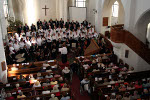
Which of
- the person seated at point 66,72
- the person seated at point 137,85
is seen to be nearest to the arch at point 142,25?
the person seated at point 137,85

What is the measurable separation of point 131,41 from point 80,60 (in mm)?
4291

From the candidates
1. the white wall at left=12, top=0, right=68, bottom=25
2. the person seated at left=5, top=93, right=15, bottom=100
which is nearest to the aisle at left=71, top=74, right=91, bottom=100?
the person seated at left=5, top=93, right=15, bottom=100

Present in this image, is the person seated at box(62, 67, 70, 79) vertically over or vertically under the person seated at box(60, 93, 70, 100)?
over

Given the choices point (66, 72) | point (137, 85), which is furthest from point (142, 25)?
point (66, 72)

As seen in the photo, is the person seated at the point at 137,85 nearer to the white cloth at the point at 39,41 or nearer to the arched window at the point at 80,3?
the white cloth at the point at 39,41

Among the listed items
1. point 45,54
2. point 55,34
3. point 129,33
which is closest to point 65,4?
point 55,34

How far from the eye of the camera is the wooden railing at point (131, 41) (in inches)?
535

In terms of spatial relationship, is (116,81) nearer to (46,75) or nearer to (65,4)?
(46,75)

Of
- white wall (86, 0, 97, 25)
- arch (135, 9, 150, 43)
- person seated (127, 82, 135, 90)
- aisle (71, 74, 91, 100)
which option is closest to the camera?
person seated (127, 82, 135, 90)

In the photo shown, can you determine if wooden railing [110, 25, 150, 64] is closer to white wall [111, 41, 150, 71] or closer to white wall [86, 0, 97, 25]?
white wall [111, 41, 150, 71]

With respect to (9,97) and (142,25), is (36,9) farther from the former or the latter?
(9,97)

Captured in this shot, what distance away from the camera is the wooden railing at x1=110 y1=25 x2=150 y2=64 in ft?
44.5

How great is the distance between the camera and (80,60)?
14938 mm

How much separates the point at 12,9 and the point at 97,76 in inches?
617
